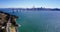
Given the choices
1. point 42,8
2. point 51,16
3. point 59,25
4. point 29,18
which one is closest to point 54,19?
point 51,16

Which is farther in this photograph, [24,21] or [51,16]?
[51,16]

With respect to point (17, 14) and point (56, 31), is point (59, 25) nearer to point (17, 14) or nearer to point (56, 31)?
point (56, 31)

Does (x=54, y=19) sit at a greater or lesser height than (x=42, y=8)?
lesser

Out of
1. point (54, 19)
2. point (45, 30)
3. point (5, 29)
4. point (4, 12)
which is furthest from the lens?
point (54, 19)

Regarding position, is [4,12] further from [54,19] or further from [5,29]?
[54,19]

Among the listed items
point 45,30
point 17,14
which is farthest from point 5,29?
point 45,30

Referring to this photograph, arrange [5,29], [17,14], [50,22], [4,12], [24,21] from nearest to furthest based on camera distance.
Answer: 1. [5,29]
2. [4,12]
3. [17,14]
4. [24,21]
5. [50,22]
